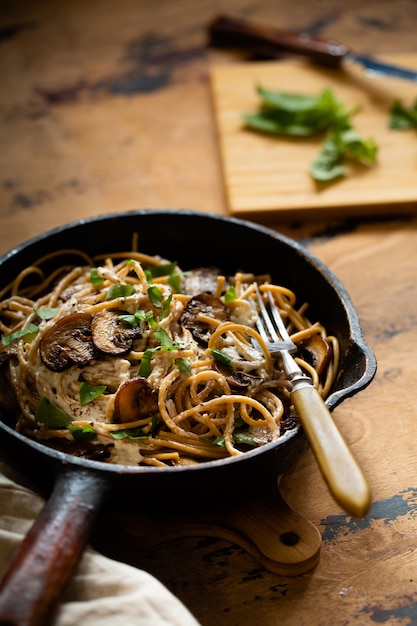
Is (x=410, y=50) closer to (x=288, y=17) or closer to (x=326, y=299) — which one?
(x=288, y=17)

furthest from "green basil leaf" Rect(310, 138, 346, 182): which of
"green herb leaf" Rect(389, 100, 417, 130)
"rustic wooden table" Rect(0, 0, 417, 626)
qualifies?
"green herb leaf" Rect(389, 100, 417, 130)

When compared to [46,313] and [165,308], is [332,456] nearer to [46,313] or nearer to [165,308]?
[165,308]

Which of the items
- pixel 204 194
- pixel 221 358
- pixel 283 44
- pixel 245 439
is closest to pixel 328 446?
pixel 245 439

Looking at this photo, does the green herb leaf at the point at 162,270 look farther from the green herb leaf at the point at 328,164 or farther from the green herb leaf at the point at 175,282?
the green herb leaf at the point at 328,164

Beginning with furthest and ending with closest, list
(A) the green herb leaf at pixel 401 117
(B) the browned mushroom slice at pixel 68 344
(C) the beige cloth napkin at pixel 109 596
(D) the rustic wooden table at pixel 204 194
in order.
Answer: (A) the green herb leaf at pixel 401 117 → (B) the browned mushroom slice at pixel 68 344 → (D) the rustic wooden table at pixel 204 194 → (C) the beige cloth napkin at pixel 109 596

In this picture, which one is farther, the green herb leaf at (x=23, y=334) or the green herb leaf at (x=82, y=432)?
the green herb leaf at (x=23, y=334)

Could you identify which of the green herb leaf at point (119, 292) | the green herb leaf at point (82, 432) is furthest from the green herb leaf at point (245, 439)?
the green herb leaf at point (119, 292)

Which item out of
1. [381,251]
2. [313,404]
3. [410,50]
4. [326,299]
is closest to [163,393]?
[313,404]

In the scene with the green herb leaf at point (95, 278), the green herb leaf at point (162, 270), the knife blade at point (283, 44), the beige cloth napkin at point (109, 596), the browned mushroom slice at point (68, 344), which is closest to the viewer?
the beige cloth napkin at point (109, 596)
